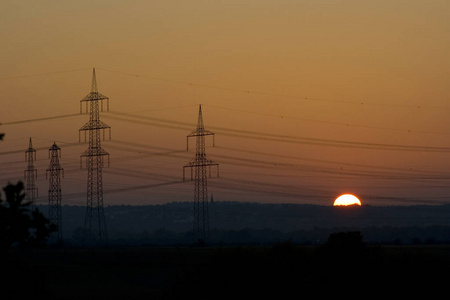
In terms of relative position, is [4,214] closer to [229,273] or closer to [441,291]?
[229,273]

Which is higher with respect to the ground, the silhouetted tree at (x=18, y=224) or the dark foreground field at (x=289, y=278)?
the silhouetted tree at (x=18, y=224)

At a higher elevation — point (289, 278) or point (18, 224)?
point (18, 224)

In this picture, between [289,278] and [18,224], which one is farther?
[289,278]

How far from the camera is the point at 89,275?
4075 inches

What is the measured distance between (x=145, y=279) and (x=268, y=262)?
74.6 feet

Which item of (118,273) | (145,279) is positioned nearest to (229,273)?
(145,279)

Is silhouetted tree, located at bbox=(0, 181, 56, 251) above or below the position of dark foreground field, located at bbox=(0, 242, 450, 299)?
above

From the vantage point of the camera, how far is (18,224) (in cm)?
4612

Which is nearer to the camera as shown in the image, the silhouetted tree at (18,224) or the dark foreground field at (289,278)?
the silhouetted tree at (18,224)

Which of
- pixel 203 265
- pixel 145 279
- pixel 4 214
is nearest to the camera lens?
pixel 4 214

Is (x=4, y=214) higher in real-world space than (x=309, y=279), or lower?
higher

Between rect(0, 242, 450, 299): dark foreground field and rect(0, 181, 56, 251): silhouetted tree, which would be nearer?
rect(0, 181, 56, 251): silhouetted tree

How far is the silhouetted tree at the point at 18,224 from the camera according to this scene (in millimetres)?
44719

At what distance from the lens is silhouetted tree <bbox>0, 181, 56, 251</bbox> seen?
4472 cm
